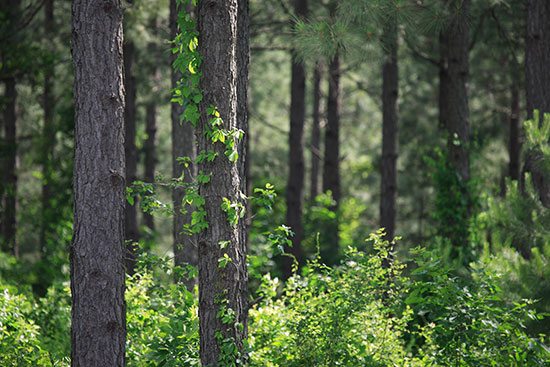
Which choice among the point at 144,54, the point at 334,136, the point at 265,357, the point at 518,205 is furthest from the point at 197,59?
the point at 334,136

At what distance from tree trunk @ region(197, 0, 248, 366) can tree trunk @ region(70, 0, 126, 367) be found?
68 cm

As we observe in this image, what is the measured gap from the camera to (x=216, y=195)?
419cm

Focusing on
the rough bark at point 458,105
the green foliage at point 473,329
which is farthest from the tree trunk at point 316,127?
the green foliage at point 473,329

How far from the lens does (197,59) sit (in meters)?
4.19

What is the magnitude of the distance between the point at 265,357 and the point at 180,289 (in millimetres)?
963

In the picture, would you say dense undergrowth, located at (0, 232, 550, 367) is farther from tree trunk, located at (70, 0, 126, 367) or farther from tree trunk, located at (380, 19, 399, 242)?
tree trunk, located at (380, 19, 399, 242)

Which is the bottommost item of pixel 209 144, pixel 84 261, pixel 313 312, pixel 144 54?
pixel 313 312

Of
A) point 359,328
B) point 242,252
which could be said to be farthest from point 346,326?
point 242,252

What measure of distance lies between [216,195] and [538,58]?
16.0 feet

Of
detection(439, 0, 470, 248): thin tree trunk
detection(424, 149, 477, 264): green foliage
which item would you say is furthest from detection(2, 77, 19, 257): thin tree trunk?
detection(439, 0, 470, 248): thin tree trunk

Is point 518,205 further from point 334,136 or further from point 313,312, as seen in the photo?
point 334,136

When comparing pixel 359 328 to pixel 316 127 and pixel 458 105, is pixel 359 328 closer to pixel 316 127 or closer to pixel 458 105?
pixel 458 105

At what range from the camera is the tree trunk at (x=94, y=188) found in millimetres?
3994

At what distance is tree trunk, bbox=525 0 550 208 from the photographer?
6695mm
